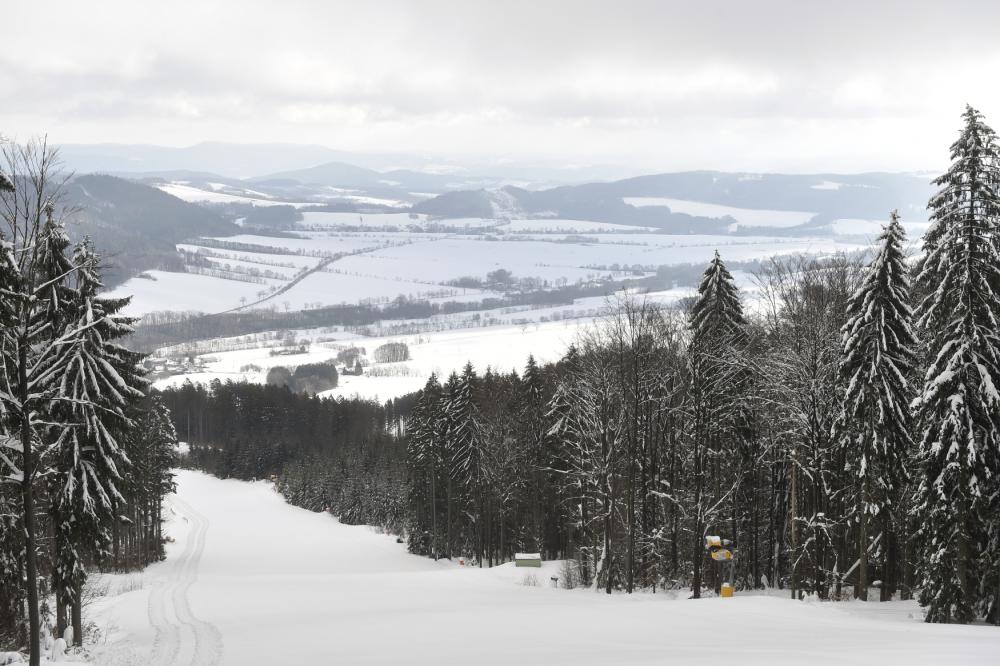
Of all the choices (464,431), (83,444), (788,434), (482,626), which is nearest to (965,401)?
(788,434)

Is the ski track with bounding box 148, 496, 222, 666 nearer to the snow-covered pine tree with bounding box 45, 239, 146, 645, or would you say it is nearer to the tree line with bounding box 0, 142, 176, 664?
the tree line with bounding box 0, 142, 176, 664

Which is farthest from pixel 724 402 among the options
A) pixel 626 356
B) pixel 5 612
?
pixel 5 612

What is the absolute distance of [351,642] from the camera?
17922 mm

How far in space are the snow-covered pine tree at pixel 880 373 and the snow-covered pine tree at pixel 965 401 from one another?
4.64 ft

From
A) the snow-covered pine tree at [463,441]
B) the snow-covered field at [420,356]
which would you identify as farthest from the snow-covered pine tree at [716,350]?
the snow-covered field at [420,356]

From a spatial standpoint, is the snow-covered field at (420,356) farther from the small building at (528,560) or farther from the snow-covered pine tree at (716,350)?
the snow-covered pine tree at (716,350)

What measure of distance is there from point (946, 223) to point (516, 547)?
113ft

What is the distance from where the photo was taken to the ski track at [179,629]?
17.9 meters

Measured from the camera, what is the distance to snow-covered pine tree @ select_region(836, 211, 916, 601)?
67.8 ft

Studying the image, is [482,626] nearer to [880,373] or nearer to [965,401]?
[880,373]

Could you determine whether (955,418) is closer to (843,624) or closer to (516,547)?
(843,624)

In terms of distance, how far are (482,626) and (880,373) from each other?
11873 millimetres

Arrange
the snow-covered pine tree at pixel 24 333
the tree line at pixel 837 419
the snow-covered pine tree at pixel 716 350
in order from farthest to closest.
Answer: the snow-covered pine tree at pixel 716 350 < the tree line at pixel 837 419 < the snow-covered pine tree at pixel 24 333

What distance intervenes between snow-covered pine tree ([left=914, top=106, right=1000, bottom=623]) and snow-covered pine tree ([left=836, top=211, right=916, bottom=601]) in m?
1.42
